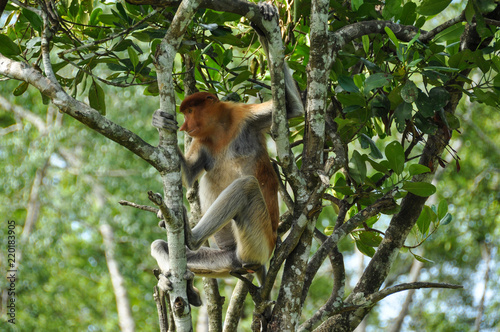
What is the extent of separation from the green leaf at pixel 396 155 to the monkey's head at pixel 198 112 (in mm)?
1173

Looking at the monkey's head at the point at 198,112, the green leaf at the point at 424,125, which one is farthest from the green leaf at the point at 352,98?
the monkey's head at the point at 198,112

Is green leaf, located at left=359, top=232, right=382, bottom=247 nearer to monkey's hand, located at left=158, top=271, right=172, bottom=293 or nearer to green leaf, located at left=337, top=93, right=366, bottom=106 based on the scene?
green leaf, located at left=337, top=93, right=366, bottom=106

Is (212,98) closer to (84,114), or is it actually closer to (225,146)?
(225,146)

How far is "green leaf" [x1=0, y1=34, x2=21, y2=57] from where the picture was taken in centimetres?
240

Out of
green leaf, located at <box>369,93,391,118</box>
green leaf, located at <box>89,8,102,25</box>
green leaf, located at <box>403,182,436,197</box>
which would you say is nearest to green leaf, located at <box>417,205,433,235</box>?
green leaf, located at <box>403,182,436,197</box>

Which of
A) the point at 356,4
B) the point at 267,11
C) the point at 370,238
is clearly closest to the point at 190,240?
the point at 370,238

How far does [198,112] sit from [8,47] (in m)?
1.12

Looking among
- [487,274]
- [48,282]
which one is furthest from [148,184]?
[487,274]

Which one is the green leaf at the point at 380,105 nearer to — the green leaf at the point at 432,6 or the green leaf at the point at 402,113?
the green leaf at the point at 402,113

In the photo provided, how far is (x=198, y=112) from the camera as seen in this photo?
3.20 m

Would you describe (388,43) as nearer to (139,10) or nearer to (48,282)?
(139,10)

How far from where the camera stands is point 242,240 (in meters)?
3.13

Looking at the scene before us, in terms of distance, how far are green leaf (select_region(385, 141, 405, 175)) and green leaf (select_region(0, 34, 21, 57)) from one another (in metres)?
1.76

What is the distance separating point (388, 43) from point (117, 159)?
810cm
